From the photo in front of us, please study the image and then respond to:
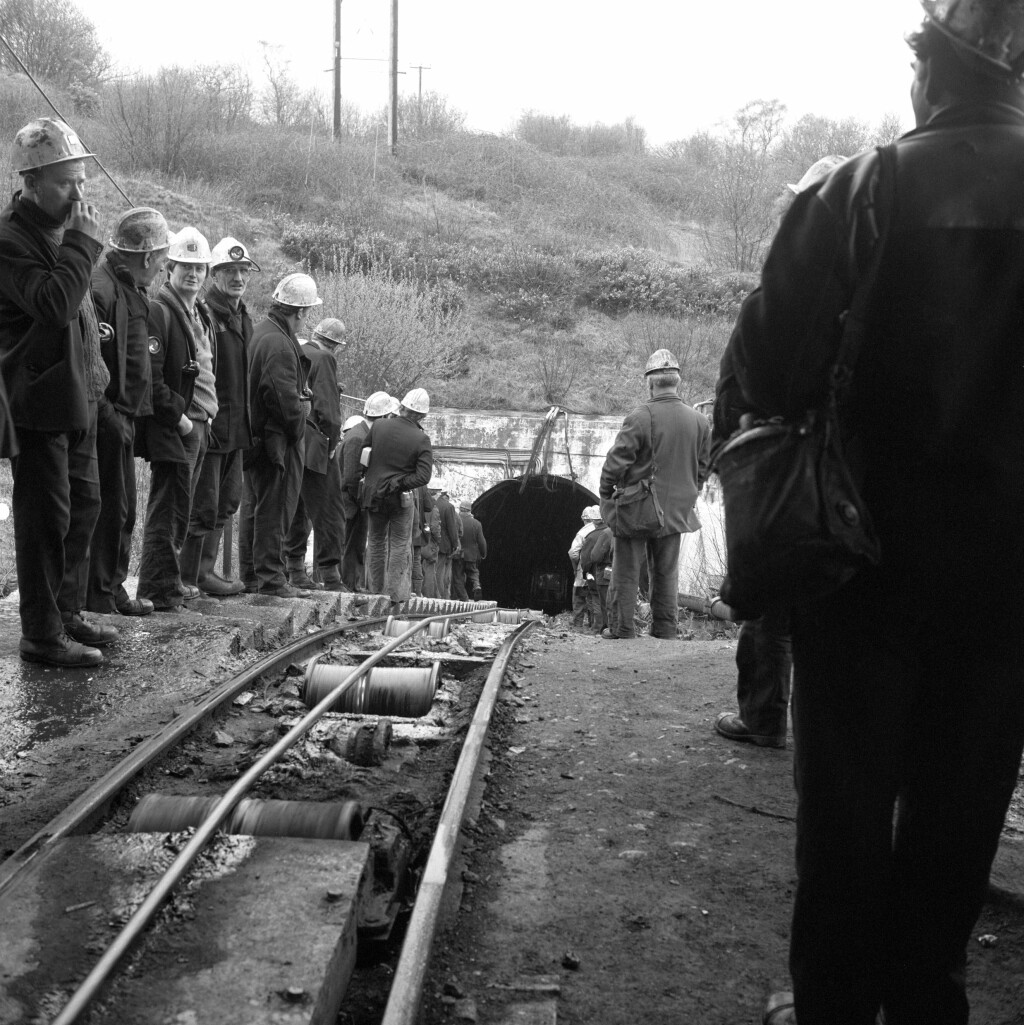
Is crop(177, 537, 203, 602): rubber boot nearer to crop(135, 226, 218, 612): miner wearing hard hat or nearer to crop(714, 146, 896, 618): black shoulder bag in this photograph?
crop(135, 226, 218, 612): miner wearing hard hat

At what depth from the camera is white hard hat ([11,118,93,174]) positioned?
207 inches

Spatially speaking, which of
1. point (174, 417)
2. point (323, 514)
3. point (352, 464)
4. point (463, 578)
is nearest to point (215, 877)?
point (174, 417)

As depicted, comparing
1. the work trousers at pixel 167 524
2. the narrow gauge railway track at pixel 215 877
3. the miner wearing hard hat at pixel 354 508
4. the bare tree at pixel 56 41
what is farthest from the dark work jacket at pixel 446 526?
the bare tree at pixel 56 41

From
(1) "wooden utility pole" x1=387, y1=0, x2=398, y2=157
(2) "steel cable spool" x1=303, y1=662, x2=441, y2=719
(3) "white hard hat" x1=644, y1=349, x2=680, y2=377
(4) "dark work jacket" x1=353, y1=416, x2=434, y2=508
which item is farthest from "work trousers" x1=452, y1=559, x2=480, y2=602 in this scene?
(1) "wooden utility pole" x1=387, y1=0, x2=398, y2=157

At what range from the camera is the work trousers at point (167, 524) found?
7.51m

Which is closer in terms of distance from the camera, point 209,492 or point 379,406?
point 209,492

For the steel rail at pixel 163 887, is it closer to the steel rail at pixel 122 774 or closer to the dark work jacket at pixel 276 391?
the steel rail at pixel 122 774

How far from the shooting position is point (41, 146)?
526 centimetres

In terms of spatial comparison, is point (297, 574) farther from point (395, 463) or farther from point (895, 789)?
point (895, 789)

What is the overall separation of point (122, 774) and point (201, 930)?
4.44ft

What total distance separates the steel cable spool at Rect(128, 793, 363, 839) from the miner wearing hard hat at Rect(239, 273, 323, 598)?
5534 millimetres

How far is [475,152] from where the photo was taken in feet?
132

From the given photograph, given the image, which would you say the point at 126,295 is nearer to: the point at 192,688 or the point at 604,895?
the point at 192,688

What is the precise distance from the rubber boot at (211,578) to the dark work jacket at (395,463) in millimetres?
3675
